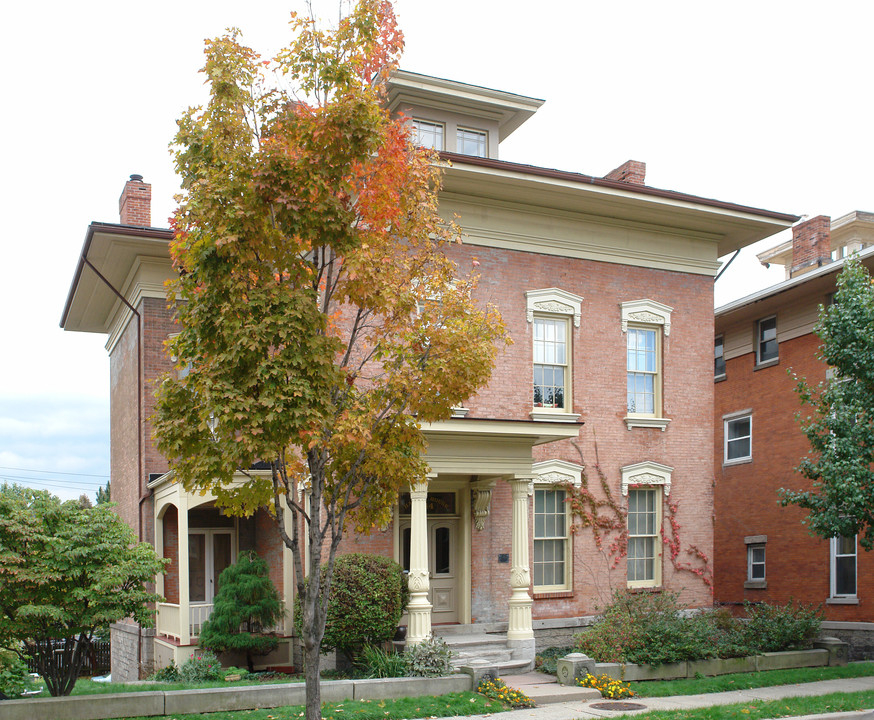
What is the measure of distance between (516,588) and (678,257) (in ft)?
28.8

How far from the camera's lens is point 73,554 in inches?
471

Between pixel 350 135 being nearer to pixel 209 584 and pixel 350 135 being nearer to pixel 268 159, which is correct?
pixel 268 159

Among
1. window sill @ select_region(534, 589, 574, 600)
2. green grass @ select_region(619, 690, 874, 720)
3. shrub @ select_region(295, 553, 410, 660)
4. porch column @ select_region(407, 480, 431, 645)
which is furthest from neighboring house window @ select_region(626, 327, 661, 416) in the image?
green grass @ select_region(619, 690, 874, 720)

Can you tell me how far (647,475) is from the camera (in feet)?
65.1

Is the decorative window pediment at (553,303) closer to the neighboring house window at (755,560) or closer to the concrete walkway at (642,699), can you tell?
the concrete walkway at (642,699)

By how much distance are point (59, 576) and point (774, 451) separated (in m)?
19.1

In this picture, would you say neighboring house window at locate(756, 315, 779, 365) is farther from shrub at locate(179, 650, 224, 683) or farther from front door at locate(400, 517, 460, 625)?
shrub at locate(179, 650, 224, 683)

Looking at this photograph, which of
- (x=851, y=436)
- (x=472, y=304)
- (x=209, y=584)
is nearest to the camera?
(x=472, y=304)

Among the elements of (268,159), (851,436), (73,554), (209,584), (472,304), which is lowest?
(209,584)

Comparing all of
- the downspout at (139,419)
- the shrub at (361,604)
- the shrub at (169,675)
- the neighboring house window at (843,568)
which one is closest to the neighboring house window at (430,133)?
the downspout at (139,419)

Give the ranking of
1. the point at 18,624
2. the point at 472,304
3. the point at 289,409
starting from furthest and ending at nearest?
the point at 18,624 → the point at 472,304 → the point at 289,409

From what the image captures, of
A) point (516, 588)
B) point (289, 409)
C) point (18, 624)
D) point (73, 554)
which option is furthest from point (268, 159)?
point (516, 588)

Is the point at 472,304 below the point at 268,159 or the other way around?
below

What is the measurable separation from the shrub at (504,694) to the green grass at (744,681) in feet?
7.17
